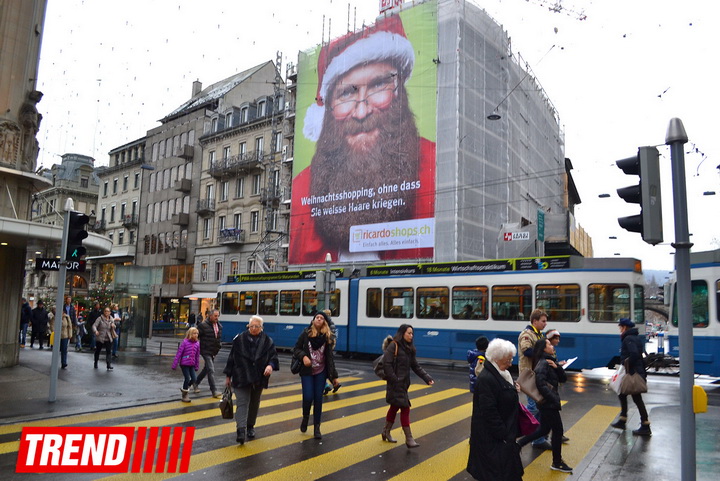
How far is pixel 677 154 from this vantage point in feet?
16.4

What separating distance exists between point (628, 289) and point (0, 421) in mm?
15094

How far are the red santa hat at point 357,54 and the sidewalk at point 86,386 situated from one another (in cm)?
2394

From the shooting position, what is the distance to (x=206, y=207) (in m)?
49.0

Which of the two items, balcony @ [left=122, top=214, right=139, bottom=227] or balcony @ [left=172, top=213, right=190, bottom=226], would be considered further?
balcony @ [left=122, top=214, right=139, bottom=227]

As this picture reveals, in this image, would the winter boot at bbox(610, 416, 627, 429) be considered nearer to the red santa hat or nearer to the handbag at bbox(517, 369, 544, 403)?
the handbag at bbox(517, 369, 544, 403)

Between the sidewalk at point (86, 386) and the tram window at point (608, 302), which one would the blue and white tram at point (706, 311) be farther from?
the sidewalk at point (86, 386)

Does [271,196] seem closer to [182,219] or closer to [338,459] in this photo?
[182,219]

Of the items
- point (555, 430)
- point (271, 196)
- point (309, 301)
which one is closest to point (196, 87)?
point (271, 196)

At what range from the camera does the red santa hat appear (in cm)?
3578

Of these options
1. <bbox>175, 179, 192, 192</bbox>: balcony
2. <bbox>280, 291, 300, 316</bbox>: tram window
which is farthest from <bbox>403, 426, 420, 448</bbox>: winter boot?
<bbox>175, 179, 192, 192</bbox>: balcony

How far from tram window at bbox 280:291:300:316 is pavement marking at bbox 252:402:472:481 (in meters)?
15.7

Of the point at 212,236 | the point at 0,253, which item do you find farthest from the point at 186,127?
the point at 0,253

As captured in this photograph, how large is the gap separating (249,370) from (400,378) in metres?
2.09

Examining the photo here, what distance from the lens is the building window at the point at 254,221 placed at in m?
45.3
